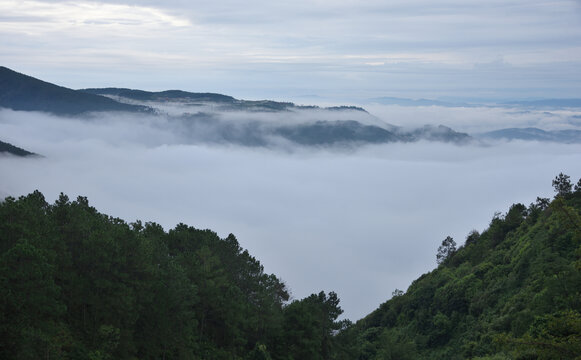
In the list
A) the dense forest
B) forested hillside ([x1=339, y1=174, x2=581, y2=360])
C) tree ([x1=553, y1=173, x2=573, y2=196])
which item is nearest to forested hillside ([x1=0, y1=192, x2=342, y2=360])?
the dense forest

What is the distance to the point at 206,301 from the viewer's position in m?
33.2

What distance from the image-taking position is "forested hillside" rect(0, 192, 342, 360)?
20484 mm

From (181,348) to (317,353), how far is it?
10.9 meters

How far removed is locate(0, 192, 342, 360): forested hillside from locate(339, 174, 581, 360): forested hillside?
6.71 metres

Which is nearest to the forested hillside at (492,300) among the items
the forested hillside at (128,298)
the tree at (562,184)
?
the tree at (562,184)

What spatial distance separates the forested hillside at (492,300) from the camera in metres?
30.4

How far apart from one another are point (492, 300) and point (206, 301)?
2523cm

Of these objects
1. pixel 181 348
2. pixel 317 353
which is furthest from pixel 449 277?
pixel 181 348

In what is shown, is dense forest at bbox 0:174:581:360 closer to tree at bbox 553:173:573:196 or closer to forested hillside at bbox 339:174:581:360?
forested hillside at bbox 339:174:581:360

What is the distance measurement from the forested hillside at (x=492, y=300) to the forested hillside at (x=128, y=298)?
6.71 meters

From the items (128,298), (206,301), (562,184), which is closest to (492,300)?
(562,184)

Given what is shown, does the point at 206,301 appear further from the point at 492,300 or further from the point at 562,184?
the point at 562,184

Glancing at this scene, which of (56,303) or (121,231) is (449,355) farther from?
(56,303)

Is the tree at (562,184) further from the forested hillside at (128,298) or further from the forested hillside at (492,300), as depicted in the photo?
the forested hillside at (128,298)
